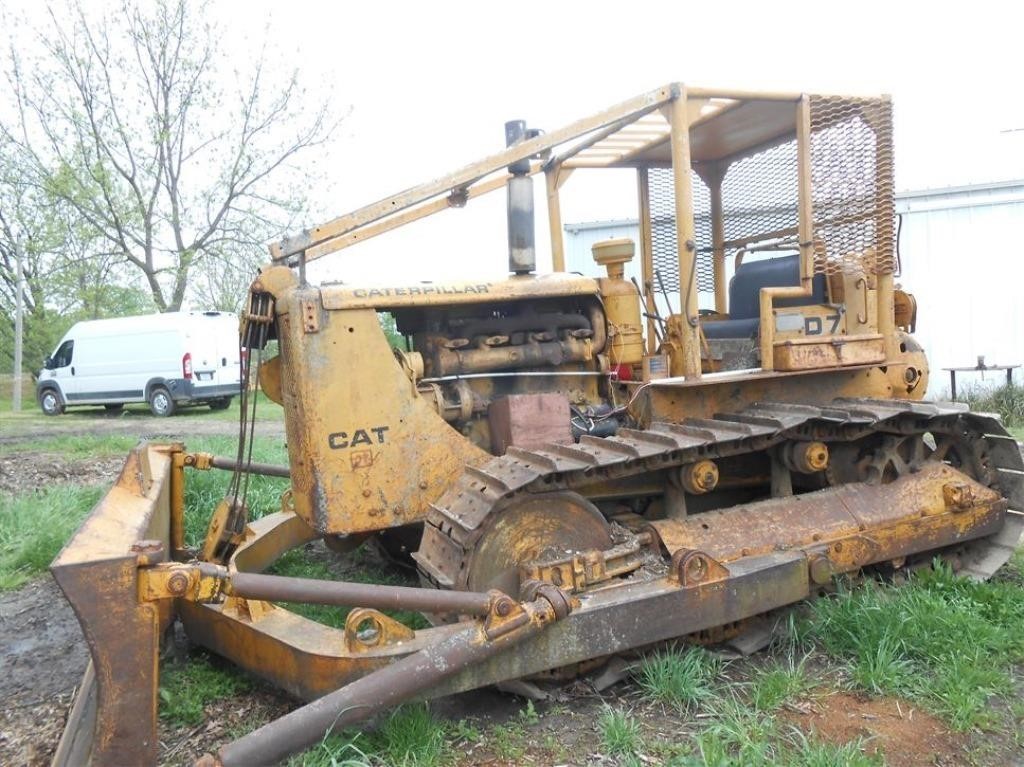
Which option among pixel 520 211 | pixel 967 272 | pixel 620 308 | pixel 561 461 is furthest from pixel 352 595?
pixel 967 272

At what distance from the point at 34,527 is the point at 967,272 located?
1350 cm

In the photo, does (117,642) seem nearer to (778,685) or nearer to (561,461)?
(561,461)

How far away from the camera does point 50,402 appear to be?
65.7 ft

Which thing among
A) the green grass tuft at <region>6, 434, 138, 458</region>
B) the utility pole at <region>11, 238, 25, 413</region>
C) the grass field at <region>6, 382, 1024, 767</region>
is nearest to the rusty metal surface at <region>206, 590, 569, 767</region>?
the grass field at <region>6, 382, 1024, 767</region>

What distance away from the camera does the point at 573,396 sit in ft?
14.8

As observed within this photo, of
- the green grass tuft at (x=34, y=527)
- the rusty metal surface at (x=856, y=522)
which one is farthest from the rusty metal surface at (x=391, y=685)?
the green grass tuft at (x=34, y=527)

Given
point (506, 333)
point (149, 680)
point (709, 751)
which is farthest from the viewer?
point (506, 333)

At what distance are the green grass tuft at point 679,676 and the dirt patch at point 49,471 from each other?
6003 millimetres

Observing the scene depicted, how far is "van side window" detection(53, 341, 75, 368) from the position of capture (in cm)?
1961

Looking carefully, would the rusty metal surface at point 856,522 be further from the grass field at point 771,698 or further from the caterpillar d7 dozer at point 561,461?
the grass field at point 771,698

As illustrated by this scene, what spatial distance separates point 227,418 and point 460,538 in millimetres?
14626

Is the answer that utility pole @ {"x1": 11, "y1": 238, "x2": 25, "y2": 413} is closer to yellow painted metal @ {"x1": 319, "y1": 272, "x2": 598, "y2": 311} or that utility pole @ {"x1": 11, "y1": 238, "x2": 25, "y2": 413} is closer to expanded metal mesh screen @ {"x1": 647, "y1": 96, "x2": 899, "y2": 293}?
yellow painted metal @ {"x1": 319, "y1": 272, "x2": 598, "y2": 311}

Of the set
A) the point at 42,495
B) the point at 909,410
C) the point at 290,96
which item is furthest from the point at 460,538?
the point at 290,96

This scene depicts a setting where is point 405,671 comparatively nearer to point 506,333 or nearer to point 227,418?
point 506,333
